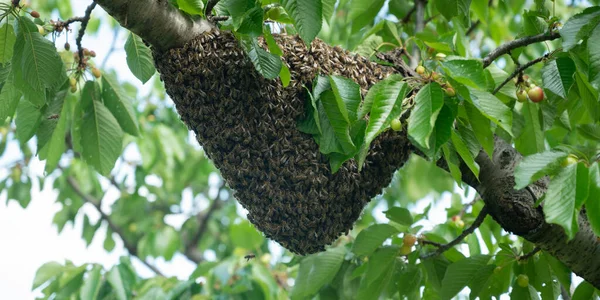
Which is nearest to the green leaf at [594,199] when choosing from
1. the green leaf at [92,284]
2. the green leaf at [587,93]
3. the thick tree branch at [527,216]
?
the green leaf at [587,93]

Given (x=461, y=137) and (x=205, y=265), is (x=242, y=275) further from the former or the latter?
(x=461, y=137)

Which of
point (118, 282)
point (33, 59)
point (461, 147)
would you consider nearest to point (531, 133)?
point (461, 147)

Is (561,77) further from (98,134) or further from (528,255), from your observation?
(98,134)

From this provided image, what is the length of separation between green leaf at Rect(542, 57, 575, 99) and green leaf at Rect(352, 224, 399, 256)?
3.01 ft

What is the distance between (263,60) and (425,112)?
0.53 metres

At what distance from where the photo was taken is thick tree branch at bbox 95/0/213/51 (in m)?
2.25

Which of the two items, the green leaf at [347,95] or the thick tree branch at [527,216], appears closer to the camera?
the green leaf at [347,95]

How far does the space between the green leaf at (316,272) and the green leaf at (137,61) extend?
3.76 ft

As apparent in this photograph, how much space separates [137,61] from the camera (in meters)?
2.71

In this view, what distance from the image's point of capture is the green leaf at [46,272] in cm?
436

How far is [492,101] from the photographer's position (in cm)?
212

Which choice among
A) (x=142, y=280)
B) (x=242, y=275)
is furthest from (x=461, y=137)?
(x=142, y=280)

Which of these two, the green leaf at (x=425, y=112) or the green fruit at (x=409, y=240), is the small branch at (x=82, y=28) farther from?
the green fruit at (x=409, y=240)

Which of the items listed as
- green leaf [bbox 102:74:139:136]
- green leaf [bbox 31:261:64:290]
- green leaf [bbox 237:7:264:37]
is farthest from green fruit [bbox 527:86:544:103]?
green leaf [bbox 31:261:64:290]
